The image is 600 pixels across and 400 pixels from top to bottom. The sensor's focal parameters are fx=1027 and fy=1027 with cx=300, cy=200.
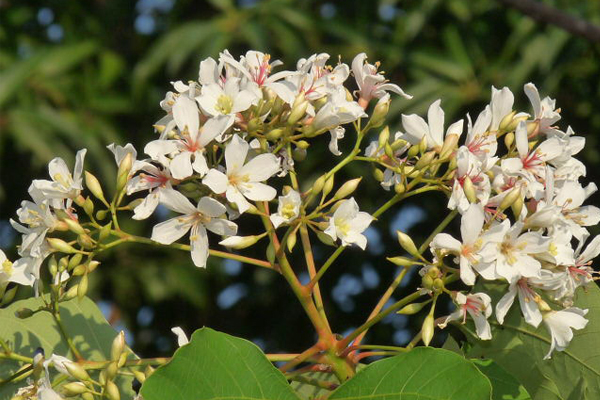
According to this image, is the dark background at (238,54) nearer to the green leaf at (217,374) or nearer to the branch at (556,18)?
the branch at (556,18)

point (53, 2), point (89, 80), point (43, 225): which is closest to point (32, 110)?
point (89, 80)

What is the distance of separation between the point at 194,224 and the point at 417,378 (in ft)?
1.21

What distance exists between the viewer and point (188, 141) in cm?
137

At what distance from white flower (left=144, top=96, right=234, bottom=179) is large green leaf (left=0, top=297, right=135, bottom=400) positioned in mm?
346

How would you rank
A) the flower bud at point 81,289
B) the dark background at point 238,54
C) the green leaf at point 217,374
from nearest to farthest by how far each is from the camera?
the green leaf at point 217,374
the flower bud at point 81,289
the dark background at point 238,54

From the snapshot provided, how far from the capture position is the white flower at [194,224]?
4.44 feet

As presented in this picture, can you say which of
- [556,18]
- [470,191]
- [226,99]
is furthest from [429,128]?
[556,18]

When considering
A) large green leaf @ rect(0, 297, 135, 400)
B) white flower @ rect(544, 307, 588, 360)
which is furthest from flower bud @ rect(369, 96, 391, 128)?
Result: large green leaf @ rect(0, 297, 135, 400)

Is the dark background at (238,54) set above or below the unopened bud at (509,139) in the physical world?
below

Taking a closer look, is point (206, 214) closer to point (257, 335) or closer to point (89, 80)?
point (89, 80)

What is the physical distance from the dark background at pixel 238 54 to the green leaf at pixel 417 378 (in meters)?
2.41

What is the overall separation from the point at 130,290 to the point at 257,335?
0.63 meters

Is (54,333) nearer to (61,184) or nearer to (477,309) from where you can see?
(61,184)

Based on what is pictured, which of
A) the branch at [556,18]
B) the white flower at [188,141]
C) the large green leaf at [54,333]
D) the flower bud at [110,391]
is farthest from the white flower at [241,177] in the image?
the branch at [556,18]
